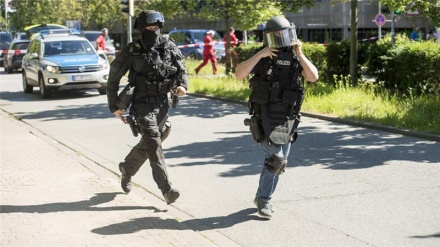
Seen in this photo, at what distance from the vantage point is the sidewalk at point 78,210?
5984 mm

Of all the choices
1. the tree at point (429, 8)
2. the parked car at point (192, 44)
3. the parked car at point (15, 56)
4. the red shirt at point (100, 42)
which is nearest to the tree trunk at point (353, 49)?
the tree at point (429, 8)

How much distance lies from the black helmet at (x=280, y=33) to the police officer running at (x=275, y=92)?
0.13 feet

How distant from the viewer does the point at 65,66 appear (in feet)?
63.8

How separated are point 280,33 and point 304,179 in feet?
9.29

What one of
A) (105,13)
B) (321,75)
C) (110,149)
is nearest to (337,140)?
(110,149)

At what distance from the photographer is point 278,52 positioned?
630 cm

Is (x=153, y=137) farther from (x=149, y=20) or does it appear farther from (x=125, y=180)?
(x=149, y=20)

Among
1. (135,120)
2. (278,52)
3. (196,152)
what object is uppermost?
(278,52)

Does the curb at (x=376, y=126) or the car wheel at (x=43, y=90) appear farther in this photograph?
the car wheel at (x=43, y=90)

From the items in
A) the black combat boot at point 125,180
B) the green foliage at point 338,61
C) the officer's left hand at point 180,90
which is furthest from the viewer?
the green foliage at point 338,61

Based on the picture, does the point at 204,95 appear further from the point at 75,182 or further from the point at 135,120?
the point at 135,120

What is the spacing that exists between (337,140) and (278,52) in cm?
525

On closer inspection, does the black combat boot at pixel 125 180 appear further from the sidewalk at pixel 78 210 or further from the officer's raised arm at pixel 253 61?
the officer's raised arm at pixel 253 61

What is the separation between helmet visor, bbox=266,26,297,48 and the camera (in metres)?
6.08
